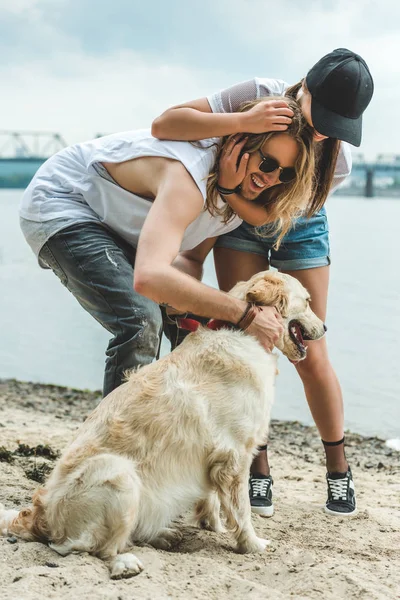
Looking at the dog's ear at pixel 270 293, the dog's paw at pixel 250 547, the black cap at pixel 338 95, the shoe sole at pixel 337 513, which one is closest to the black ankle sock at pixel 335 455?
the shoe sole at pixel 337 513

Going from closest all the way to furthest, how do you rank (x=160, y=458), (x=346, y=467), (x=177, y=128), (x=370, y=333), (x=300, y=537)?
(x=160, y=458) < (x=177, y=128) < (x=300, y=537) < (x=346, y=467) < (x=370, y=333)

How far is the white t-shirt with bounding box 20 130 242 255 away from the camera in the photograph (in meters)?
3.90

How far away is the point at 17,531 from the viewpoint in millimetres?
3525

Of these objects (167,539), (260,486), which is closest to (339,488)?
(260,486)

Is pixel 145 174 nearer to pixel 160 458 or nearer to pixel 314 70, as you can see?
pixel 314 70

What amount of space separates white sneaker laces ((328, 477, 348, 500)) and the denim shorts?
1395 millimetres

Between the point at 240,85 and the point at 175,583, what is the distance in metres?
2.67

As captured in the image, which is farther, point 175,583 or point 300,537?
point 300,537

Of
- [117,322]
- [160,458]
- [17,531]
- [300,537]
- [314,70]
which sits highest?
[314,70]

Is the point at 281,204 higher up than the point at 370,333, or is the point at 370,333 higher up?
the point at 281,204

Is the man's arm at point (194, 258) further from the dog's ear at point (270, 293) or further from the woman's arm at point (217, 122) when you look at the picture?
the woman's arm at point (217, 122)

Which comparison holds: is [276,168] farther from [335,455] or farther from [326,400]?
[335,455]

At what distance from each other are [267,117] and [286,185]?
431 millimetres

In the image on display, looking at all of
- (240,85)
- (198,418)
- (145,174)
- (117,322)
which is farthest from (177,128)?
(198,418)
